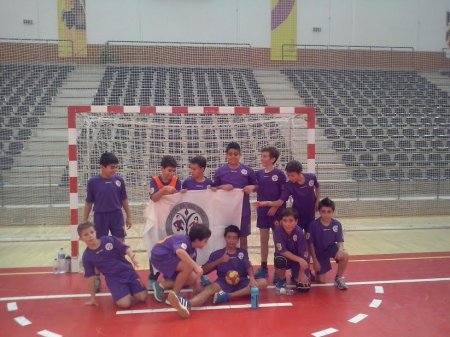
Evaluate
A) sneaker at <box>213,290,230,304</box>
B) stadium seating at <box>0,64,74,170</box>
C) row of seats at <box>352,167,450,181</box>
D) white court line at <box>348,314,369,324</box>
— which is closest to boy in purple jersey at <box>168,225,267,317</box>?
sneaker at <box>213,290,230,304</box>

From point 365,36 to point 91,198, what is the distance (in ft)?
45.4

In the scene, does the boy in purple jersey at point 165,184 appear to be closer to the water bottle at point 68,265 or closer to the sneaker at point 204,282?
the sneaker at point 204,282

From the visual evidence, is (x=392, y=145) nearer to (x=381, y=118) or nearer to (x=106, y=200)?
(x=381, y=118)

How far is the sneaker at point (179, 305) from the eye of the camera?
403 centimetres

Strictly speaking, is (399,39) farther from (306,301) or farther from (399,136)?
(306,301)

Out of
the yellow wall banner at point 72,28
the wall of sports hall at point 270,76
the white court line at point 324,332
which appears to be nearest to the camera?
the white court line at point 324,332

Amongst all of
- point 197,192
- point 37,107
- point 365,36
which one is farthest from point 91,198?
point 365,36

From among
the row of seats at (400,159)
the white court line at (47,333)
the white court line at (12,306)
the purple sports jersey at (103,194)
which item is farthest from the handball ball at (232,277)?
the row of seats at (400,159)

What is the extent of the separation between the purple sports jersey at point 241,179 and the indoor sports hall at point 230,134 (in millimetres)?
137

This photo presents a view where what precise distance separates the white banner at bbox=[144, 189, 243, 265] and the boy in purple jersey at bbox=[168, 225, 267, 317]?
1.15 feet

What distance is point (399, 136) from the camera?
39.8 feet

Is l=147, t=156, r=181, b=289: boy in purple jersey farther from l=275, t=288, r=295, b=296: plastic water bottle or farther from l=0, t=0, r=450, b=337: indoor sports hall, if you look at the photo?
l=275, t=288, r=295, b=296: plastic water bottle

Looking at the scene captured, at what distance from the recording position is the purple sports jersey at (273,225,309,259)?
4802 millimetres

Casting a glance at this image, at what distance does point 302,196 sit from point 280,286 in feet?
3.52
